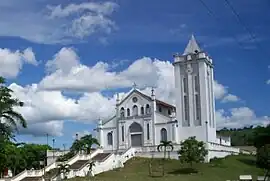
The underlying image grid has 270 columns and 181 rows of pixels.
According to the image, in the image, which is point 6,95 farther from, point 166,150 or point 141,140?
point 141,140

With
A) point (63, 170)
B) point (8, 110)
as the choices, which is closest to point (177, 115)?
point (63, 170)

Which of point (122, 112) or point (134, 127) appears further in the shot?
point (122, 112)

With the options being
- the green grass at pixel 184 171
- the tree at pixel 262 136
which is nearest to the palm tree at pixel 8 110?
the green grass at pixel 184 171

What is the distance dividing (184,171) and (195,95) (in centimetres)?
2185

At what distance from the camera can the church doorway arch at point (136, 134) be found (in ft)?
252

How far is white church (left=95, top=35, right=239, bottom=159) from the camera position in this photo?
73.6 meters

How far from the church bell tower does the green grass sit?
→ 674 centimetres

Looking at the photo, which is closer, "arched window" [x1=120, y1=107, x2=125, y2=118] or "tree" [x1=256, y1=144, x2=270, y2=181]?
"tree" [x1=256, y1=144, x2=270, y2=181]

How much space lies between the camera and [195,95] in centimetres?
7475

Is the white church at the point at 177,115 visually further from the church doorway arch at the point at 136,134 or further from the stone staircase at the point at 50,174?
the stone staircase at the point at 50,174

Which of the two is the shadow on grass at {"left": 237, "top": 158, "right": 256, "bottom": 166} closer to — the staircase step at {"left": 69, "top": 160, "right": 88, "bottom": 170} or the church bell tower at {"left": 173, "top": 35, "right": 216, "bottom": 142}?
the church bell tower at {"left": 173, "top": 35, "right": 216, "bottom": 142}

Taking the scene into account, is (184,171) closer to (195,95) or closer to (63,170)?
(63,170)

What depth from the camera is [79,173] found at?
180 feet

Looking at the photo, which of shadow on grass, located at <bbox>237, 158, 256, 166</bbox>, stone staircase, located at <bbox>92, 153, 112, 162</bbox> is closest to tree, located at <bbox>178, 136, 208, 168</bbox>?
shadow on grass, located at <bbox>237, 158, 256, 166</bbox>
